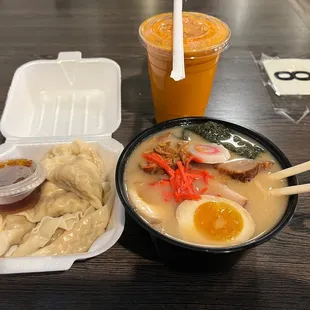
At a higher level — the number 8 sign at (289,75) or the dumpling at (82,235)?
the number 8 sign at (289,75)

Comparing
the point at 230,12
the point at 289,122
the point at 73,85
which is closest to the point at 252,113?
the point at 289,122

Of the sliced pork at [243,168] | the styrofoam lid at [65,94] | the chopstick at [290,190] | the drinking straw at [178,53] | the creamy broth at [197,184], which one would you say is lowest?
the styrofoam lid at [65,94]

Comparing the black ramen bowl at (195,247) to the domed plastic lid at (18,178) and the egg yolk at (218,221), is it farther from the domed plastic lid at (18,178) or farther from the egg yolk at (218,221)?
the domed plastic lid at (18,178)

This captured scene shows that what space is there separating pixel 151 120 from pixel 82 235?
0.72 m

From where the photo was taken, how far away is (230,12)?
268 centimetres

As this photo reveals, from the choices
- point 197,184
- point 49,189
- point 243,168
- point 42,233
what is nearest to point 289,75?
point 243,168

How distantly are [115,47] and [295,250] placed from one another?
161 centimetres

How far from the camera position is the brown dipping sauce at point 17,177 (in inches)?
46.8

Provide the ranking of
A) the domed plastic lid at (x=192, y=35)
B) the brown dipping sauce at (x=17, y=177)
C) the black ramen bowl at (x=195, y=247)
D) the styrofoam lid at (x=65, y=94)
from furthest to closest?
the styrofoam lid at (x=65, y=94), the domed plastic lid at (x=192, y=35), the brown dipping sauce at (x=17, y=177), the black ramen bowl at (x=195, y=247)

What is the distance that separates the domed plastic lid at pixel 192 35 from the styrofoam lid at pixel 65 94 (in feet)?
1.15

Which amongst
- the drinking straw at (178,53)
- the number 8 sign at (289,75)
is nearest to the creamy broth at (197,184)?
the drinking straw at (178,53)

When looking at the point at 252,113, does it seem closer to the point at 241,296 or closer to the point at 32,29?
the point at 241,296

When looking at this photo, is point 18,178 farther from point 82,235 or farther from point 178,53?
point 178,53

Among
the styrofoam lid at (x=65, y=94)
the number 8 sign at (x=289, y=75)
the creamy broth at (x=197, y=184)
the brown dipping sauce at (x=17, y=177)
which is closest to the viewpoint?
the creamy broth at (x=197, y=184)
